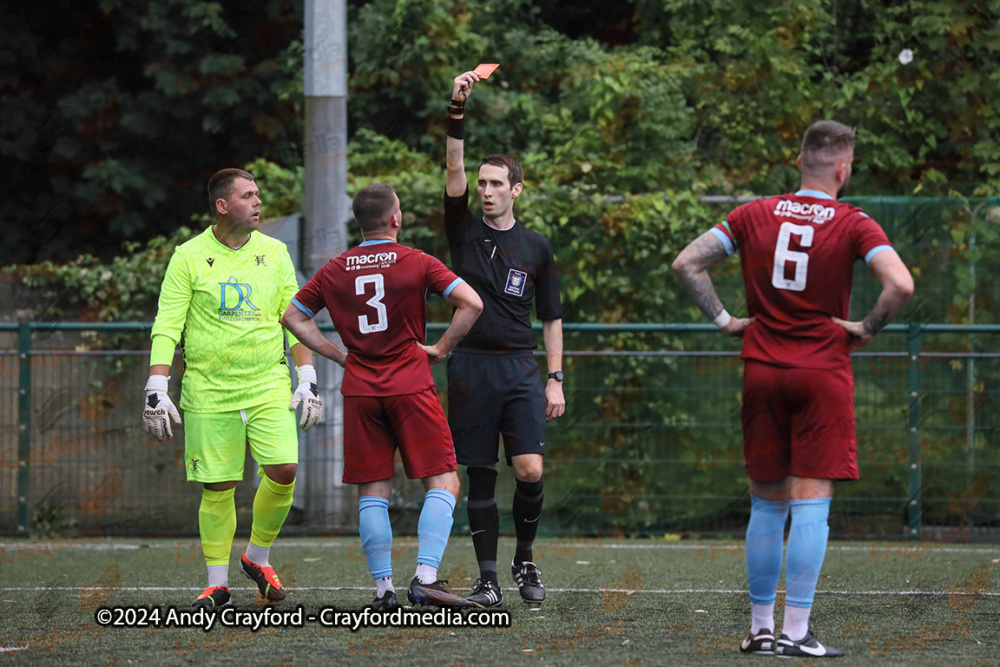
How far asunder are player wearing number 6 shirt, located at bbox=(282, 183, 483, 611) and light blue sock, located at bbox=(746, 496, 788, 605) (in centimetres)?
139

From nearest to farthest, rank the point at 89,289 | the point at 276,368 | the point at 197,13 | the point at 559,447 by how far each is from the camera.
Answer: the point at 276,368 → the point at 559,447 → the point at 89,289 → the point at 197,13

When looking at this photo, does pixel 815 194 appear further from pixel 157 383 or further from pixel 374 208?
pixel 157 383

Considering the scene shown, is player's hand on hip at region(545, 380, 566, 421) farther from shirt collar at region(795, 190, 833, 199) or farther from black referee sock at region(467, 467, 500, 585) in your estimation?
shirt collar at region(795, 190, 833, 199)

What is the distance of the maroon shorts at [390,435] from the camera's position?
566cm

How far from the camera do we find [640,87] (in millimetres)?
11453

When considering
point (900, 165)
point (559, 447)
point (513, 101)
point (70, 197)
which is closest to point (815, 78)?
point (900, 165)

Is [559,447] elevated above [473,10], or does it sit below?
below

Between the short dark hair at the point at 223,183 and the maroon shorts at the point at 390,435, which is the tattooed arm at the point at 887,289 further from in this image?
the short dark hair at the point at 223,183

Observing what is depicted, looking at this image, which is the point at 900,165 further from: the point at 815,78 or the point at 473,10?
the point at 473,10

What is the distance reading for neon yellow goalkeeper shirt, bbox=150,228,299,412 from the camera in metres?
6.15

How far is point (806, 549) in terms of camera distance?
4793mm

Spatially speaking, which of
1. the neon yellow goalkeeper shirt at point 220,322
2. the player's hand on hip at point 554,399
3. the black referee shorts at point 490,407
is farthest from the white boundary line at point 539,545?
the neon yellow goalkeeper shirt at point 220,322

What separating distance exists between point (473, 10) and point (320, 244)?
509 centimetres

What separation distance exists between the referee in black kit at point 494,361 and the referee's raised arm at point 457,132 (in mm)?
43
